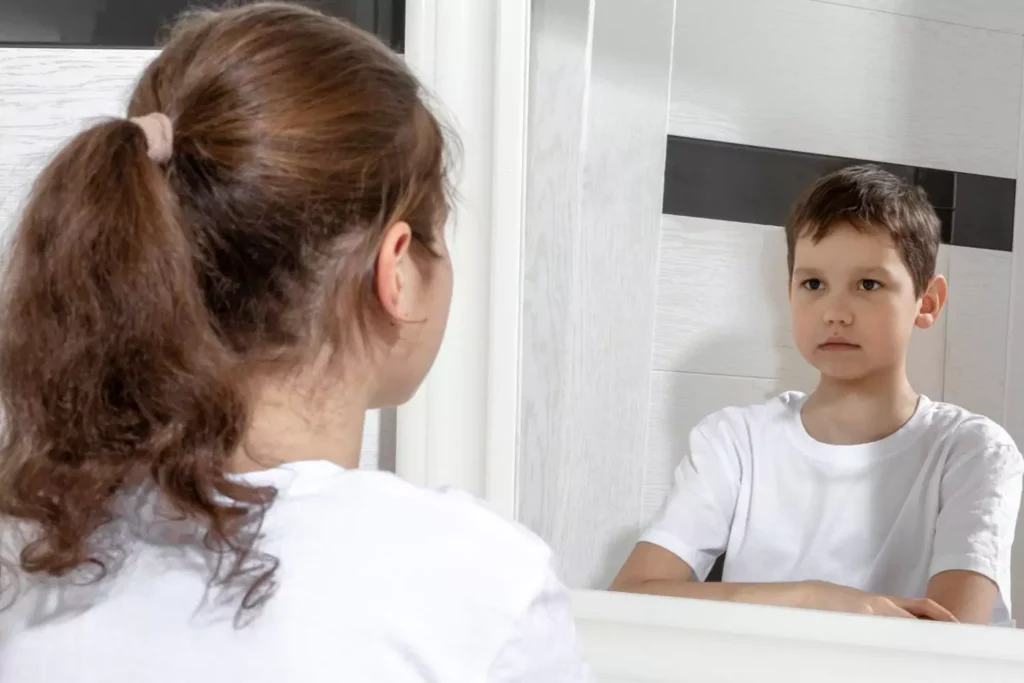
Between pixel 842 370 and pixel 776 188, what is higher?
pixel 776 188

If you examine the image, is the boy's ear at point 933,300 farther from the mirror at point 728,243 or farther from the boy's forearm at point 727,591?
the boy's forearm at point 727,591

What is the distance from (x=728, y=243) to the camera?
2.67 ft

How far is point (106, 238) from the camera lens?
481 millimetres

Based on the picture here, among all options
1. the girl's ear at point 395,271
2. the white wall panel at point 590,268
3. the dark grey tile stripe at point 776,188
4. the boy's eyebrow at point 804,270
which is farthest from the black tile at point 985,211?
the girl's ear at point 395,271

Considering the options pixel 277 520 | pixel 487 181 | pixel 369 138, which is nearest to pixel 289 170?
→ pixel 369 138

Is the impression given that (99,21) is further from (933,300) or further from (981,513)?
(981,513)

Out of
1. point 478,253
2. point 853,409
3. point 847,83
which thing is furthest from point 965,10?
point 478,253

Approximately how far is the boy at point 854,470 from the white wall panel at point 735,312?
0.01 metres

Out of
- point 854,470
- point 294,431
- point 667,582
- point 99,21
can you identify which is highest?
point 99,21

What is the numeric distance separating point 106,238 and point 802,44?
1.91ft

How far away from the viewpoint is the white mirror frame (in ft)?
2.60

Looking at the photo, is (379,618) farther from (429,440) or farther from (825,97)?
(825,97)

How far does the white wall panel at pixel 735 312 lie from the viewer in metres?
0.81

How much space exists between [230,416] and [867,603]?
54 cm
